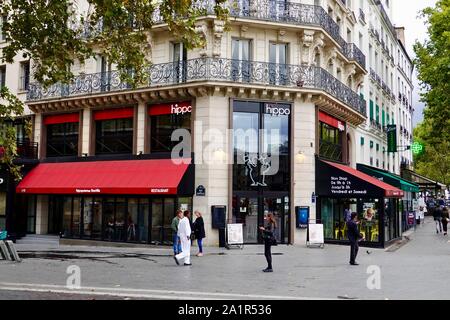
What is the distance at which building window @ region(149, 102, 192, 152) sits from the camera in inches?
853

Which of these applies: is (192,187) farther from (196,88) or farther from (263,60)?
(263,60)

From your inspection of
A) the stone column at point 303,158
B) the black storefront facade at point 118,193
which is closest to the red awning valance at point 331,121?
the stone column at point 303,158

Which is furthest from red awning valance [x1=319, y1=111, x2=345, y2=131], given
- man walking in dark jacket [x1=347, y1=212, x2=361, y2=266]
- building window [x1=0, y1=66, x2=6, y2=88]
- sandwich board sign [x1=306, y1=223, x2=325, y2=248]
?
building window [x1=0, y1=66, x2=6, y2=88]

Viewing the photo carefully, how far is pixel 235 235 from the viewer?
19.9m

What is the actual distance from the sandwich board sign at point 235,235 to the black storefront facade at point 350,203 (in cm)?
422

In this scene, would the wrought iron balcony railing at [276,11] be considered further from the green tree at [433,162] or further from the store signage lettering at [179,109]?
the green tree at [433,162]

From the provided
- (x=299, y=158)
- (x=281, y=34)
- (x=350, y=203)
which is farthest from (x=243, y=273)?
(x=281, y=34)

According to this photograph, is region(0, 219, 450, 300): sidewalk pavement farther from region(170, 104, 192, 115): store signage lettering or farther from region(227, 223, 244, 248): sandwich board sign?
region(170, 104, 192, 115): store signage lettering

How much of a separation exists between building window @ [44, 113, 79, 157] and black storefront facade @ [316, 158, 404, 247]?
11917mm

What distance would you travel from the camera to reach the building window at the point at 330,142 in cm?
2406

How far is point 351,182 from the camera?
72.7 feet
